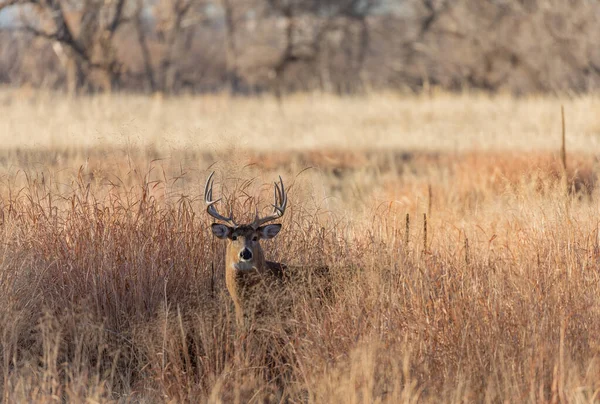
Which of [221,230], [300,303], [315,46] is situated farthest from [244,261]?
[315,46]

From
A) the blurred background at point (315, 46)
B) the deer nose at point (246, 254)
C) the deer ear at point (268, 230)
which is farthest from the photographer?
the blurred background at point (315, 46)

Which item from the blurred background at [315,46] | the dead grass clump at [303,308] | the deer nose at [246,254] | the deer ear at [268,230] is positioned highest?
the blurred background at [315,46]

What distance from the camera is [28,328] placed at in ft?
18.2

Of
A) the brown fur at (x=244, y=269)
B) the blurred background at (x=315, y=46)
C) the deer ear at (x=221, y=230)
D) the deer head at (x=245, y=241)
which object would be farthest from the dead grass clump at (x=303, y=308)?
the blurred background at (x=315, y=46)

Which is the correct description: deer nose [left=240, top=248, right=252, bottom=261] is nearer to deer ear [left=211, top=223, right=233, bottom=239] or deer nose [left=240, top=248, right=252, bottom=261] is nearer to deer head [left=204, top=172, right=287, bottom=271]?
deer head [left=204, top=172, right=287, bottom=271]

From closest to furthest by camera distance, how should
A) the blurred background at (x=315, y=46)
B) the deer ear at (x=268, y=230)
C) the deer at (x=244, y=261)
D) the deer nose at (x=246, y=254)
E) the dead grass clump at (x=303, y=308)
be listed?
the dead grass clump at (x=303, y=308), the deer nose at (x=246, y=254), the deer at (x=244, y=261), the deer ear at (x=268, y=230), the blurred background at (x=315, y=46)

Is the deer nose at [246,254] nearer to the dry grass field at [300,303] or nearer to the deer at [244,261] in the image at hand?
the deer at [244,261]

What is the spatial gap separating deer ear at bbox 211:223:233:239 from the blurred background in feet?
46.8

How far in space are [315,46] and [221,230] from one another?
86.4ft

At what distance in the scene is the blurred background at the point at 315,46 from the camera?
22219mm

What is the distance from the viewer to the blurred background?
22219mm

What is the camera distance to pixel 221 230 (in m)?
5.33

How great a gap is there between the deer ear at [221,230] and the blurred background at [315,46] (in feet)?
46.8

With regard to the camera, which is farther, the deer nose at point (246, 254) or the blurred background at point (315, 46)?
the blurred background at point (315, 46)
